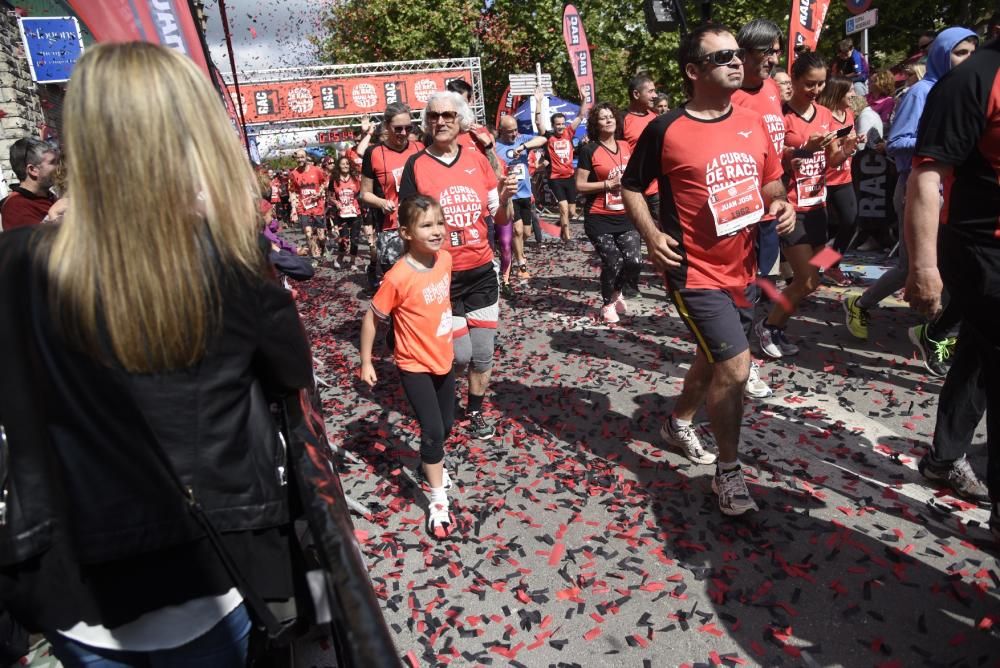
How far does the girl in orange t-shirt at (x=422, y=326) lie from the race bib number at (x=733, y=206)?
1393 mm

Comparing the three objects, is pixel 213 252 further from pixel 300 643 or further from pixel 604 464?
pixel 604 464

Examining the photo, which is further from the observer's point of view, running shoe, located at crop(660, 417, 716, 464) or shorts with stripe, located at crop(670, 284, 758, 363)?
running shoe, located at crop(660, 417, 716, 464)

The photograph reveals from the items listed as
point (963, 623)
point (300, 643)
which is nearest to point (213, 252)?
point (300, 643)

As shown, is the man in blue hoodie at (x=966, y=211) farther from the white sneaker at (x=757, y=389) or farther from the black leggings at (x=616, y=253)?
the black leggings at (x=616, y=253)

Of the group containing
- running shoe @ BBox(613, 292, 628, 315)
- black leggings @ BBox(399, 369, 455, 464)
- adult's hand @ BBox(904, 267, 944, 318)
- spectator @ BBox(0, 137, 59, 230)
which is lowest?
running shoe @ BBox(613, 292, 628, 315)

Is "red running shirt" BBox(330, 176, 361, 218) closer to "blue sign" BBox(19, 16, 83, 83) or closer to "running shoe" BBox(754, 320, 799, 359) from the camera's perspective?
"blue sign" BBox(19, 16, 83, 83)

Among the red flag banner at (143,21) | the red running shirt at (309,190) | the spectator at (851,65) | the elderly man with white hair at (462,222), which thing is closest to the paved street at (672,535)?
the elderly man with white hair at (462,222)

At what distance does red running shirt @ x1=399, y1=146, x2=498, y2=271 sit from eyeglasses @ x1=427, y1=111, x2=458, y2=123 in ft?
0.81

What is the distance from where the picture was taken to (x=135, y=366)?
134 centimetres

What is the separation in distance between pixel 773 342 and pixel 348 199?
8.90 metres

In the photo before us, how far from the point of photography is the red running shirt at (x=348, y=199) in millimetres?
12617

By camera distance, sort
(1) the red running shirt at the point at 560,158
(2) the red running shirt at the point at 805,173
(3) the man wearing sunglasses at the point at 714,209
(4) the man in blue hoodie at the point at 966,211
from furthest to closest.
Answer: (1) the red running shirt at the point at 560,158 < (2) the red running shirt at the point at 805,173 < (3) the man wearing sunglasses at the point at 714,209 < (4) the man in blue hoodie at the point at 966,211

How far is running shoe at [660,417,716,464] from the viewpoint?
4.13 m

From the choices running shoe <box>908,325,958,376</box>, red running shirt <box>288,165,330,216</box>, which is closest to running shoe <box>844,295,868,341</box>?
running shoe <box>908,325,958,376</box>
